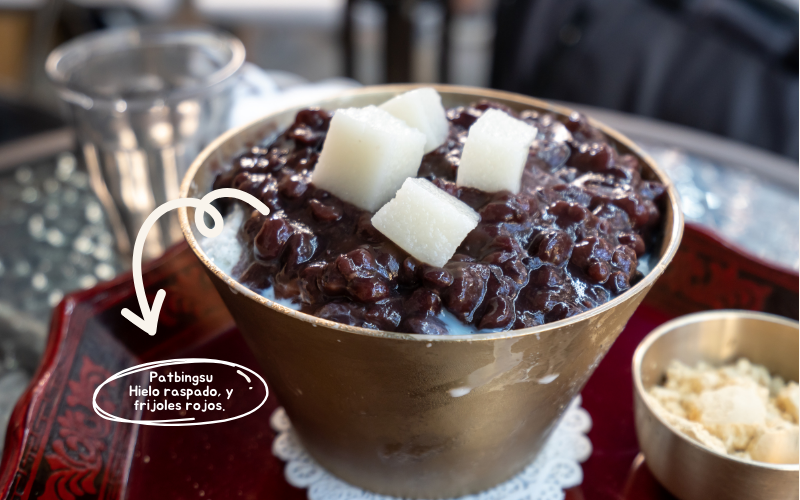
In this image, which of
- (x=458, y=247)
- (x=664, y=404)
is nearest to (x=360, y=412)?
(x=458, y=247)

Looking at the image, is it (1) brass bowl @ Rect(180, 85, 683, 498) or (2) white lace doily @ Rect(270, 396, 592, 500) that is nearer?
(1) brass bowl @ Rect(180, 85, 683, 498)

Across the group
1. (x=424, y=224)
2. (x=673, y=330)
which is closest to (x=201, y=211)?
(x=424, y=224)

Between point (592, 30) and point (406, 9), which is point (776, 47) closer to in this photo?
point (592, 30)

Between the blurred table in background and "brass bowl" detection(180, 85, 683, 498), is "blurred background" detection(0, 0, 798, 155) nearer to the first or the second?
the blurred table in background

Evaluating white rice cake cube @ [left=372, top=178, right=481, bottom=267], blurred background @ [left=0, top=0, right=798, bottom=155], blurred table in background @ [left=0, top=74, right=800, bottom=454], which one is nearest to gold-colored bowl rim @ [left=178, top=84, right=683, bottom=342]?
white rice cake cube @ [left=372, top=178, right=481, bottom=267]

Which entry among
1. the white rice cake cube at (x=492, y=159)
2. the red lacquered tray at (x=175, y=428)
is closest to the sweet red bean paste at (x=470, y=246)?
the white rice cake cube at (x=492, y=159)

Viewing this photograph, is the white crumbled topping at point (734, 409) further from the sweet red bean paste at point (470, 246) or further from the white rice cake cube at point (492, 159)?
the white rice cake cube at point (492, 159)
